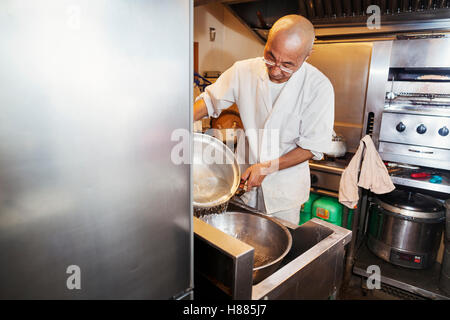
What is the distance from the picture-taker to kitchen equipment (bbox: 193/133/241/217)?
1191mm

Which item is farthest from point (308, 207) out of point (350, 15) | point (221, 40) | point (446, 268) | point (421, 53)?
point (221, 40)

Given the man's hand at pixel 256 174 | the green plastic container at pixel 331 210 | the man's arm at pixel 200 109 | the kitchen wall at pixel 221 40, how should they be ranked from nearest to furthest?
1. the man's hand at pixel 256 174
2. the man's arm at pixel 200 109
3. the green plastic container at pixel 331 210
4. the kitchen wall at pixel 221 40

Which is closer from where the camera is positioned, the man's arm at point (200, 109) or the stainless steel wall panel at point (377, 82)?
the man's arm at point (200, 109)

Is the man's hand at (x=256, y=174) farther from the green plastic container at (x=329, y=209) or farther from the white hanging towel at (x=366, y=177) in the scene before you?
the green plastic container at (x=329, y=209)

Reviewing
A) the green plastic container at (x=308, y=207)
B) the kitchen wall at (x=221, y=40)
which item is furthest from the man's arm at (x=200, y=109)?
the kitchen wall at (x=221, y=40)

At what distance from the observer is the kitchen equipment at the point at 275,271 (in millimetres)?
739

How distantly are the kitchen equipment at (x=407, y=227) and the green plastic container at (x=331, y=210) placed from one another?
228 mm

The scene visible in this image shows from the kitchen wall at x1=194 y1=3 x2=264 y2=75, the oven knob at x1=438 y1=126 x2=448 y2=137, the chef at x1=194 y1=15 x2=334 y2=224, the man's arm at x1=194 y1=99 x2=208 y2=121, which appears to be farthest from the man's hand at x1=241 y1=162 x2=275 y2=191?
the kitchen wall at x1=194 y1=3 x2=264 y2=75

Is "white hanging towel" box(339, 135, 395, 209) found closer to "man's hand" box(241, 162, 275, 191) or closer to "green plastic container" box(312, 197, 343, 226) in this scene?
"green plastic container" box(312, 197, 343, 226)

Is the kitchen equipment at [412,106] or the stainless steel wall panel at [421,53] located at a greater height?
the stainless steel wall panel at [421,53]

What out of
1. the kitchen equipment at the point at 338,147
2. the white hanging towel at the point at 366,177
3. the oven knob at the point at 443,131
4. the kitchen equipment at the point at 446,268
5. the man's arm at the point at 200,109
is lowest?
the kitchen equipment at the point at 446,268

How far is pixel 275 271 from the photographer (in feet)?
3.05
